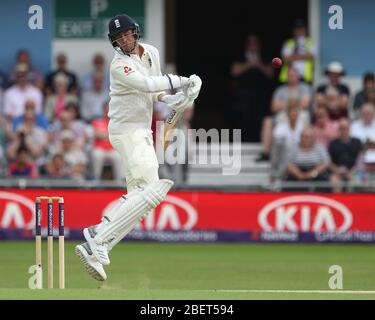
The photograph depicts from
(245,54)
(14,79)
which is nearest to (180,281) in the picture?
(14,79)

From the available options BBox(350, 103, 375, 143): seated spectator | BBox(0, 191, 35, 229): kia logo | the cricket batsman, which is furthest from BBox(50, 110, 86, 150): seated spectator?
the cricket batsman

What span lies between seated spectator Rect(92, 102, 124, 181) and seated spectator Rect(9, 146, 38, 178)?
0.84m

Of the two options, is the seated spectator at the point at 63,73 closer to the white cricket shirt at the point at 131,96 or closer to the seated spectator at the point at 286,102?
the seated spectator at the point at 286,102

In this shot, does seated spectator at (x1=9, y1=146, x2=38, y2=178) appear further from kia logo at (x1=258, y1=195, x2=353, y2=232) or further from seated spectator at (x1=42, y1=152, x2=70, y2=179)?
kia logo at (x1=258, y1=195, x2=353, y2=232)

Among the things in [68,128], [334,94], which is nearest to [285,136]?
[334,94]

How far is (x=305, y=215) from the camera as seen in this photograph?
15.3m

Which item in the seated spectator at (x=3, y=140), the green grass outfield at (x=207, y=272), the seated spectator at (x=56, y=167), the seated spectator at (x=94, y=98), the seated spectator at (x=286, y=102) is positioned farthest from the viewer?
the seated spectator at (x=94, y=98)

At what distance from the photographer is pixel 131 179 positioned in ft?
33.6

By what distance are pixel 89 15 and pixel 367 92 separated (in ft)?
14.3

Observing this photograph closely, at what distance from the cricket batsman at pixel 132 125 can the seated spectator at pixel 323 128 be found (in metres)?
6.26

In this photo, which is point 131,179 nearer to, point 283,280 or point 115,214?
point 115,214

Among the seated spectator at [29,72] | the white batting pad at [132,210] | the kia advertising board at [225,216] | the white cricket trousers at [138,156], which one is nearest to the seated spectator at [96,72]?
the seated spectator at [29,72]

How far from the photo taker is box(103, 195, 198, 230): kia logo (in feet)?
50.5

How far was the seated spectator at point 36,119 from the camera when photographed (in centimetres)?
1659
